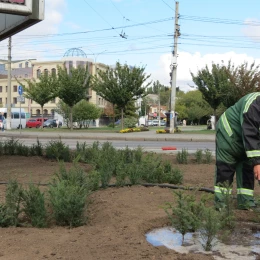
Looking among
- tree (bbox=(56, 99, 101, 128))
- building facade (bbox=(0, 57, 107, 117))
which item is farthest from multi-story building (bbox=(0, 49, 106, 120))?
tree (bbox=(56, 99, 101, 128))

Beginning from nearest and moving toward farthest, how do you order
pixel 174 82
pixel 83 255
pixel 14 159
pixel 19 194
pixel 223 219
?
pixel 83 255
pixel 223 219
pixel 19 194
pixel 14 159
pixel 174 82

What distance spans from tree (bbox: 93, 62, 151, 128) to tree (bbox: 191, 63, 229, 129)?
14.7 ft

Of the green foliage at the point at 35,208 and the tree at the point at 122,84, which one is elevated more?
the tree at the point at 122,84

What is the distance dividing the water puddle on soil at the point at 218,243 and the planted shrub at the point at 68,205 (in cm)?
70

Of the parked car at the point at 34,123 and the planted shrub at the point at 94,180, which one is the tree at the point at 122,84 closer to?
the parked car at the point at 34,123

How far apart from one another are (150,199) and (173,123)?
27037mm

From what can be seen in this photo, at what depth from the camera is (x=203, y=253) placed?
357 cm

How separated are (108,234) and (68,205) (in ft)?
1.70

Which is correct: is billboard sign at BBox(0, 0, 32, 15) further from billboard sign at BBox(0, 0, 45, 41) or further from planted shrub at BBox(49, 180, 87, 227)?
planted shrub at BBox(49, 180, 87, 227)

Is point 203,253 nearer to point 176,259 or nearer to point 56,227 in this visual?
point 176,259

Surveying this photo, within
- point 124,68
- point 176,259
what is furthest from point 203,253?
point 124,68

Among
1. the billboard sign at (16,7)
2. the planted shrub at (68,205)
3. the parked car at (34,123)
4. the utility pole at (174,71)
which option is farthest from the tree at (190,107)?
the planted shrub at (68,205)

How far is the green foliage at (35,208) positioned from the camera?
420cm

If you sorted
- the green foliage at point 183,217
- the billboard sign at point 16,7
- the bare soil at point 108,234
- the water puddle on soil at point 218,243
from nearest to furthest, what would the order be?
the bare soil at point 108,234 → the water puddle on soil at point 218,243 → the green foliage at point 183,217 → the billboard sign at point 16,7
